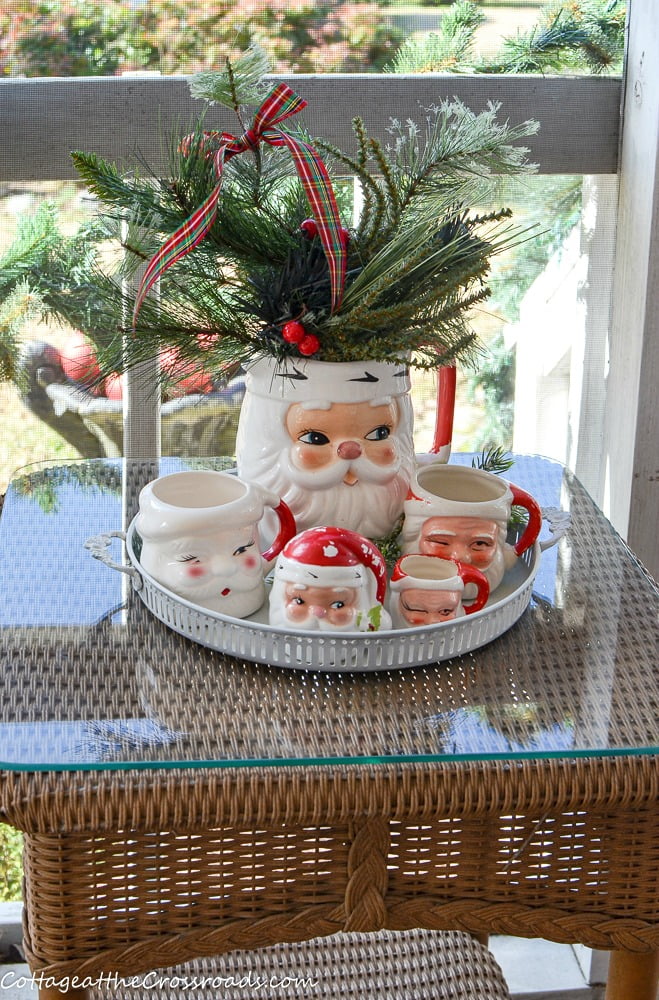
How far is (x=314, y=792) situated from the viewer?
0.66 metres

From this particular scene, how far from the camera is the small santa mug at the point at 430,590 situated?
0.76 m

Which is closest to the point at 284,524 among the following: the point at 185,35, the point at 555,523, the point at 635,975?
the point at 555,523

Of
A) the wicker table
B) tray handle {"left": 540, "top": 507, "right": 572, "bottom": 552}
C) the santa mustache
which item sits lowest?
the wicker table

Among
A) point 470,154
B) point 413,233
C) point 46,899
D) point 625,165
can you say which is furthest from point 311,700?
point 625,165

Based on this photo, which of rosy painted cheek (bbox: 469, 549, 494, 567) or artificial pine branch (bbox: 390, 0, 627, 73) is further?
artificial pine branch (bbox: 390, 0, 627, 73)

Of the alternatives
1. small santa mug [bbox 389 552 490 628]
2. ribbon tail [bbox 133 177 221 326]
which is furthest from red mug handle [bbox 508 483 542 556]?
ribbon tail [bbox 133 177 221 326]

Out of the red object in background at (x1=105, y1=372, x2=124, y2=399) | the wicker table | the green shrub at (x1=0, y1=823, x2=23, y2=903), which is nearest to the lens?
the wicker table

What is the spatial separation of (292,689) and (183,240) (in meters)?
0.32

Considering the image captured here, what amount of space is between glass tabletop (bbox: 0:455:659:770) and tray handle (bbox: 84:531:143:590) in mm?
18

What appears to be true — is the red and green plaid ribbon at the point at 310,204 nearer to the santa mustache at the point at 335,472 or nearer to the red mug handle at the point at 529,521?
the santa mustache at the point at 335,472

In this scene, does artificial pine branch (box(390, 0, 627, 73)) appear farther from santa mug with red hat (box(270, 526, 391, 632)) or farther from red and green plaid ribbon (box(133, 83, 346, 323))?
santa mug with red hat (box(270, 526, 391, 632))

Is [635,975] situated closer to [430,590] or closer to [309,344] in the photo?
[430,590]

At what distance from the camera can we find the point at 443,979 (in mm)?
968

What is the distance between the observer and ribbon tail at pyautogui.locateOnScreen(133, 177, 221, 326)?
0.76 meters
